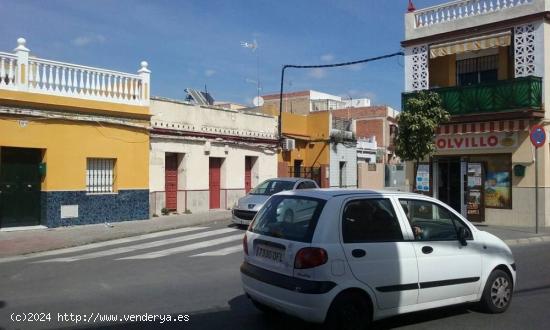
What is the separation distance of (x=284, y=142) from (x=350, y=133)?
6.75 m

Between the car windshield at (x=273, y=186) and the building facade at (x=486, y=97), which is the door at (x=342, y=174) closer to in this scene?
the building facade at (x=486, y=97)

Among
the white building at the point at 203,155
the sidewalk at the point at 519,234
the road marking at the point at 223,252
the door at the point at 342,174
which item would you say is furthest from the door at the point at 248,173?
the road marking at the point at 223,252

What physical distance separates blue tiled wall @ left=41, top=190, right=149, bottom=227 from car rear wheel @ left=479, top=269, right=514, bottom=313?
45.3 feet

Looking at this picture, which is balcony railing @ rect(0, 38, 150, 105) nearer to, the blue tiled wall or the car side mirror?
the blue tiled wall

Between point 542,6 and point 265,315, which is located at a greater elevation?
point 542,6

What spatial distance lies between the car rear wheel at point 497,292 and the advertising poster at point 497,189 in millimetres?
12216

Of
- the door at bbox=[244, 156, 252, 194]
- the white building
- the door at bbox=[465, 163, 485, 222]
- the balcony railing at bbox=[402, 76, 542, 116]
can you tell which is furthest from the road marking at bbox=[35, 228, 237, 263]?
the door at bbox=[244, 156, 252, 194]

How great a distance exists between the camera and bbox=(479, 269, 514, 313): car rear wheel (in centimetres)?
686

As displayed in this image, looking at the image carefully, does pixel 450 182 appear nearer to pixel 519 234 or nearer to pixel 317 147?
pixel 519 234

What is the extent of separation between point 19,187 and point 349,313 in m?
13.8

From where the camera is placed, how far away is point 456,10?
1962 centimetres

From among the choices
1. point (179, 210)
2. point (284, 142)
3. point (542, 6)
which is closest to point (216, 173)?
point (179, 210)

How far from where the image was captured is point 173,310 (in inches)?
273

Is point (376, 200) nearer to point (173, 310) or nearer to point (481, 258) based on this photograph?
point (481, 258)
